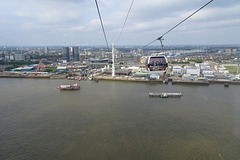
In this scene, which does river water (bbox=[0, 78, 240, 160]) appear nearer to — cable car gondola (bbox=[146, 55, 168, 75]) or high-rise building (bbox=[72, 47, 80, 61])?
cable car gondola (bbox=[146, 55, 168, 75])

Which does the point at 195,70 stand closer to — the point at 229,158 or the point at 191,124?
the point at 191,124

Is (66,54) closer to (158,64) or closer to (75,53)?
(75,53)

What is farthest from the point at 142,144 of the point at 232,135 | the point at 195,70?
the point at 195,70

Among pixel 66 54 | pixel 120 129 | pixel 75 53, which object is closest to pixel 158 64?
pixel 120 129

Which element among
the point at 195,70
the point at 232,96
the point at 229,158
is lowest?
the point at 229,158

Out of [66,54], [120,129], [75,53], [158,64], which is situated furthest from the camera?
[75,53]

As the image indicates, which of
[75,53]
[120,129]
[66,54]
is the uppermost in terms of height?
[75,53]

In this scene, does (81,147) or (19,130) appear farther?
(19,130)

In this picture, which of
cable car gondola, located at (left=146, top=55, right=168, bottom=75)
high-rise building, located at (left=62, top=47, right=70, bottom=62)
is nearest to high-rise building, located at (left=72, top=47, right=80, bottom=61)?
high-rise building, located at (left=62, top=47, right=70, bottom=62)
